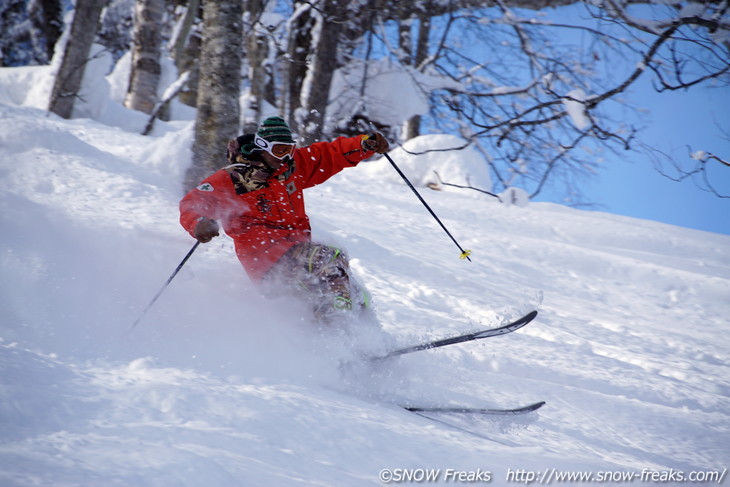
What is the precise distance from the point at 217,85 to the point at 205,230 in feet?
7.14

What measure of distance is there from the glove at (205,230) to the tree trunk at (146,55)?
24.3ft

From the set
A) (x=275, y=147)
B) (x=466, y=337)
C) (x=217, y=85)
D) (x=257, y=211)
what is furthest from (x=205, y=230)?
(x=217, y=85)

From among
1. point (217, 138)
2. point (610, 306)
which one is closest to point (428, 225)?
point (610, 306)

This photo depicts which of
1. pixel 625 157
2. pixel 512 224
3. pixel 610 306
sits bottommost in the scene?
pixel 610 306

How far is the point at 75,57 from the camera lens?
785 centimetres

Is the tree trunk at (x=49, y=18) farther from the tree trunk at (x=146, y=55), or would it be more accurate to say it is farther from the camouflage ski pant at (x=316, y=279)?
the camouflage ski pant at (x=316, y=279)

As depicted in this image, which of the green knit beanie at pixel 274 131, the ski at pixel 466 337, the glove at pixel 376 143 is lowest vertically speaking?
the ski at pixel 466 337

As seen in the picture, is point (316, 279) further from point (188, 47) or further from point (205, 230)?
point (188, 47)

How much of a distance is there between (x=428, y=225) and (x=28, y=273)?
4.54m

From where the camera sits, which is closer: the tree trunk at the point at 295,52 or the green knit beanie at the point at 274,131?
the green knit beanie at the point at 274,131

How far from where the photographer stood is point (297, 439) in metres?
1.79

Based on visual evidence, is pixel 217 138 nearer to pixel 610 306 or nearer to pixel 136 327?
pixel 136 327

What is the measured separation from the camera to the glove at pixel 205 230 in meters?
2.72

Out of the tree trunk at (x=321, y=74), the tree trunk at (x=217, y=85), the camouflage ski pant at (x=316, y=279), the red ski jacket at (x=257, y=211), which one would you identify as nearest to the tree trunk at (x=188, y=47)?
the tree trunk at (x=321, y=74)
